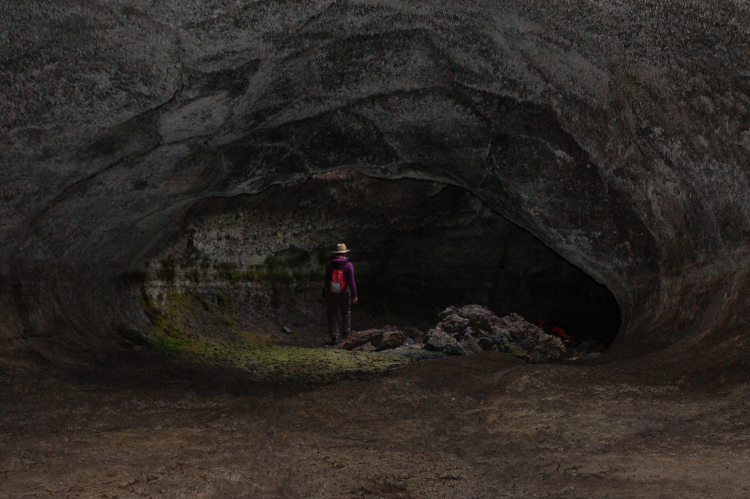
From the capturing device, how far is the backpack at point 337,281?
7.75m

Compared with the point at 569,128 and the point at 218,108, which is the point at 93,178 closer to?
the point at 218,108

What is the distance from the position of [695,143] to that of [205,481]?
3334 mm

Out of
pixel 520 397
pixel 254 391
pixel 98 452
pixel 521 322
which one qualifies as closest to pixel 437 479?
pixel 520 397

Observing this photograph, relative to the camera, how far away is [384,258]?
973 cm

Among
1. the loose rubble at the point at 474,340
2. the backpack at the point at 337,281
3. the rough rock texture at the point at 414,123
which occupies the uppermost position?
the rough rock texture at the point at 414,123

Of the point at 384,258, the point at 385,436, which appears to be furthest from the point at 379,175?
the point at 384,258

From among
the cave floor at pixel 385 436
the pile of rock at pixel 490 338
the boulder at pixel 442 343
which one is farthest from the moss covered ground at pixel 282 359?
the cave floor at pixel 385 436

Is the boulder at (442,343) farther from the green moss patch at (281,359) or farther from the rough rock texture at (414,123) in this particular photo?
the rough rock texture at (414,123)

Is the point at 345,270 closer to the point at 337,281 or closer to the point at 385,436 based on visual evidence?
the point at 337,281

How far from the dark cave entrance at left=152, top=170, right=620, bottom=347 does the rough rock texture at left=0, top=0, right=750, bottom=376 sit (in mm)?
2444

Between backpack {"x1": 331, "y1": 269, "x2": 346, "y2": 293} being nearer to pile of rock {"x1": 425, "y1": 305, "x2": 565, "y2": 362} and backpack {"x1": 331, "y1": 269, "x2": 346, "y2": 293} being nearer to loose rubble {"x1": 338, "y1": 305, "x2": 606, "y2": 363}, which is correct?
loose rubble {"x1": 338, "y1": 305, "x2": 606, "y2": 363}

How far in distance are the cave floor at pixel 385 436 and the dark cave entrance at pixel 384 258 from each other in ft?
13.0

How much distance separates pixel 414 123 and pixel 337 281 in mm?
3267

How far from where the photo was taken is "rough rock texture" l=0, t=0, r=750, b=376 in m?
3.29
